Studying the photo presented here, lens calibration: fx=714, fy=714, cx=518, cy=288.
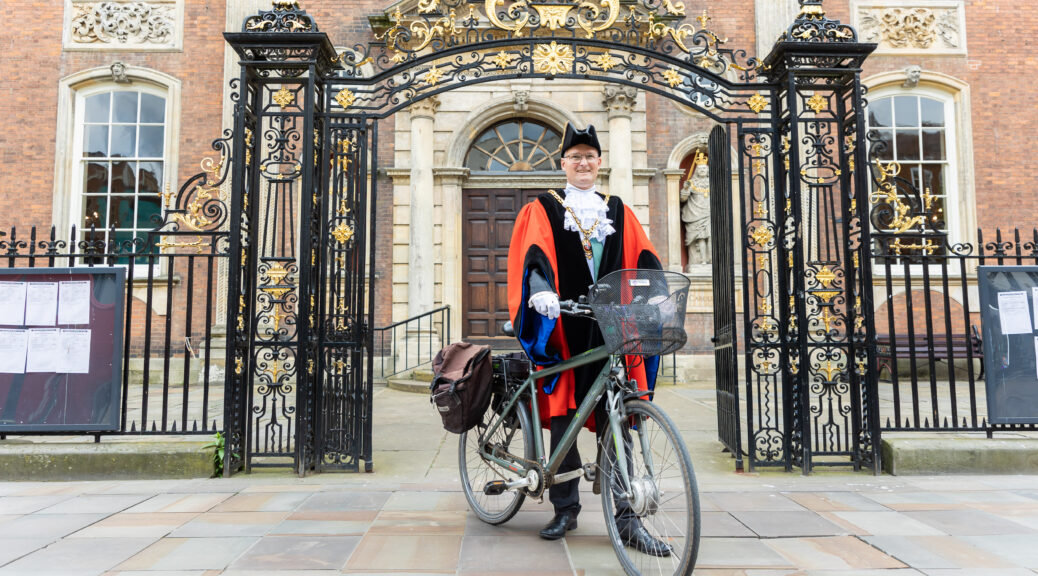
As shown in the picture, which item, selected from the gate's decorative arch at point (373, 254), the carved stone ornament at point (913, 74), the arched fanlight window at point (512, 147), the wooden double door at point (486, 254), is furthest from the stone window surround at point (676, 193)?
the gate's decorative arch at point (373, 254)

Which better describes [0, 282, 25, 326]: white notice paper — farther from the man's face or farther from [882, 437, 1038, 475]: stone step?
[882, 437, 1038, 475]: stone step

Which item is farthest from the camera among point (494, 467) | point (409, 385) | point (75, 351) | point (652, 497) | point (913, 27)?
point (913, 27)

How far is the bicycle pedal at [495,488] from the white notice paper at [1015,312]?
3.93 meters

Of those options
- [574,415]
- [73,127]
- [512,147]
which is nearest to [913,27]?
[512,147]

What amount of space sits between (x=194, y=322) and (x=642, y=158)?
787cm

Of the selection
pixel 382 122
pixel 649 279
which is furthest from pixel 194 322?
pixel 649 279

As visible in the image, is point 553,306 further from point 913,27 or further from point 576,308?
point 913,27

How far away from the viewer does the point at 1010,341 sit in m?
5.08

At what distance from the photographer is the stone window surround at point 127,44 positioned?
39.6 ft

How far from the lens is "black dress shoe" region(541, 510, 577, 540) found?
3383 mm

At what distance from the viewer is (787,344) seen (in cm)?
502

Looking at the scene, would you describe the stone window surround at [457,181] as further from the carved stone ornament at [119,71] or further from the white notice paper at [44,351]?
the white notice paper at [44,351]

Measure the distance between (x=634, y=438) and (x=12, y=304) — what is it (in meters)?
4.47

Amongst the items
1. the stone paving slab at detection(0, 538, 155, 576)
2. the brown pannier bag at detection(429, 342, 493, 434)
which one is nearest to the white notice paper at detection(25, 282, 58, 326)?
the stone paving slab at detection(0, 538, 155, 576)
